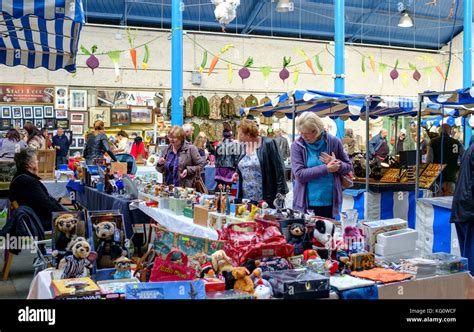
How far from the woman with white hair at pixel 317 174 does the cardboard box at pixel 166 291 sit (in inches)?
78.9

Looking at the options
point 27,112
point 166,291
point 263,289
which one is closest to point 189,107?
point 27,112

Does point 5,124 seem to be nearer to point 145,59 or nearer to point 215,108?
point 145,59

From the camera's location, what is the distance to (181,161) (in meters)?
6.01

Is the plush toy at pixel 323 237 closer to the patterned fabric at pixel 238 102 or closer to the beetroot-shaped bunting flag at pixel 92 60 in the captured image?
the beetroot-shaped bunting flag at pixel 92 60

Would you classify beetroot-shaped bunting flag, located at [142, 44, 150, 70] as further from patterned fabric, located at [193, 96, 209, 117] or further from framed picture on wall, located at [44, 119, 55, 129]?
framed picture on wall, located at [44, 119, 55, 129]

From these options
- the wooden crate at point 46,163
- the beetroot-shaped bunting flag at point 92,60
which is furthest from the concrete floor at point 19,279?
the beetroot-shaped bunting flag at point 92,60

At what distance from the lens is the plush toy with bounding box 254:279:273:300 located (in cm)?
243

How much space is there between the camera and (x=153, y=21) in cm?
1761

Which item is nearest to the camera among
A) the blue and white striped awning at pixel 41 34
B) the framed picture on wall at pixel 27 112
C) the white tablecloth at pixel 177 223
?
the blue and white striped awning at pixel 41 34

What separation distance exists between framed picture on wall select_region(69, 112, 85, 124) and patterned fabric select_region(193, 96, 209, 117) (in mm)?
3187

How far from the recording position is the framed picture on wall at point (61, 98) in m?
16.0
